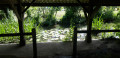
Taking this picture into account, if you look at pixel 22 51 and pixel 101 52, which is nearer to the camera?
pixel 101 52

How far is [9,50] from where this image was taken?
15.5 feet

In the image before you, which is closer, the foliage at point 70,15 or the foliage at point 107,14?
the foliage at point 70,15

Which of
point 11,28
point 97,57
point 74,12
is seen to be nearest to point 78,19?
point 74,12

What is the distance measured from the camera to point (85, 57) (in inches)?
158

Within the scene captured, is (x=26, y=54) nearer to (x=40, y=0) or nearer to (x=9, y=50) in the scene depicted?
(x=9, y=50)

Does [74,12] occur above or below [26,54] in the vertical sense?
above

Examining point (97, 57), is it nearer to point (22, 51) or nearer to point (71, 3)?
point (71, 3)

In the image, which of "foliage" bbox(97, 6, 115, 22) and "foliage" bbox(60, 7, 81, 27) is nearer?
"foliage" bbox(60, 7, 81, 27)

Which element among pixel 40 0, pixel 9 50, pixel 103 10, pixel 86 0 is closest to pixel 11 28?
pixel 9 50

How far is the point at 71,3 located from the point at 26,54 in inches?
107

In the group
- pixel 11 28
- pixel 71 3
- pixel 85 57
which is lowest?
pixel 85 57

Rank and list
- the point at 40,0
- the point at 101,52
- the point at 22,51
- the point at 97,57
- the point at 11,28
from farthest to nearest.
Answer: the point at 11,28 → the point at 40,0 → the point at 22,51 → the point at 101,52 → the point at 97,57

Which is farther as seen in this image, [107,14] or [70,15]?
[107,14]

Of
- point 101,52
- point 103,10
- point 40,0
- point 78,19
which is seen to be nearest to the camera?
point 101,52
